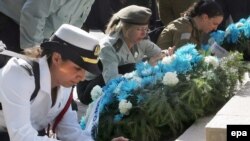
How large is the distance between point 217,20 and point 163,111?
1623mm

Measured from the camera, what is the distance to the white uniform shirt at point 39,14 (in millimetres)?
3691

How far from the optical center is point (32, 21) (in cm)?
369

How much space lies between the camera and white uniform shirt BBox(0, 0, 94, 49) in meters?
3.69

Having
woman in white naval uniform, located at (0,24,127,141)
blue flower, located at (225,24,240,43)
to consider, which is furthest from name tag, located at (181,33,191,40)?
woman in white naval uniform, located at (0,24,127,141)

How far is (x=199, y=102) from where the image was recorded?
312cm

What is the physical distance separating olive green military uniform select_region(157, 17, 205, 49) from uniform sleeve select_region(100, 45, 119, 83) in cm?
67

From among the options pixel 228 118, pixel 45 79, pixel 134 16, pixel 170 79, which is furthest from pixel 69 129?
pixel 134 16

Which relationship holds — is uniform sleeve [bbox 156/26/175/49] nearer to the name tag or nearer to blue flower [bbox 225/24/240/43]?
the name tag

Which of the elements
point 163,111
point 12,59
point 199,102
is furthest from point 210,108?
point 12,59

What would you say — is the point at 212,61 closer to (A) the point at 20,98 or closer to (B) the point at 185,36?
(B) the point at 185,36

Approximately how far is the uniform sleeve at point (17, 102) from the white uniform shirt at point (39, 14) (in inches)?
48.5

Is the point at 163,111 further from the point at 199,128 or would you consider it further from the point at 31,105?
the point at 31,105

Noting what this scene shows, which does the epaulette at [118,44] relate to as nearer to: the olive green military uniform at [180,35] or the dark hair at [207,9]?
the olive green military uniform at [180,35]

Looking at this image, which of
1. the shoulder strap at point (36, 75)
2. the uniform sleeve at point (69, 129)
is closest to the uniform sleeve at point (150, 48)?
the uniform sleeve at point (69, 129)
